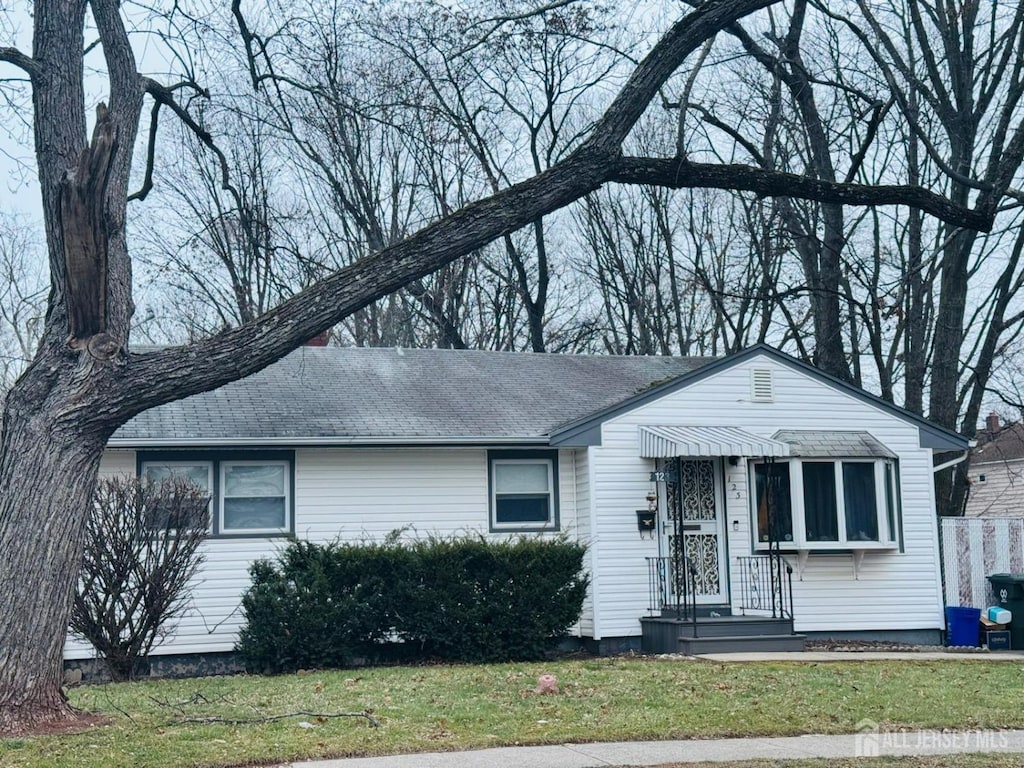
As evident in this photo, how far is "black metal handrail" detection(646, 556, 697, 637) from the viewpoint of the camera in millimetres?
16750

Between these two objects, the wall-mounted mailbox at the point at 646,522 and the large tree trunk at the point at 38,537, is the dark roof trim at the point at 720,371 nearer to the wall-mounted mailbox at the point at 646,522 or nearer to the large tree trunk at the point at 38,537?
the wall-mounted mailbox at the point at 646,522

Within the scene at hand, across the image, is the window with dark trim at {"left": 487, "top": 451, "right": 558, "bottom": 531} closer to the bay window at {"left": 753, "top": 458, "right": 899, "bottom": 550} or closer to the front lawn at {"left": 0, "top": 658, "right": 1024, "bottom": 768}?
the bay window at {"left": 753, "top": 458, "right": 899, "bottom": 550}

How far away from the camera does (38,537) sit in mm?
8961

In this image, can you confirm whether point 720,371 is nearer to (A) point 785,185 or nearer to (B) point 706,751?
(A) point 785,185

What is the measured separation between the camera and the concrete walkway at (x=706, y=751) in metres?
7.86

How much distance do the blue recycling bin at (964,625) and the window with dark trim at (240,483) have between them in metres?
10.0

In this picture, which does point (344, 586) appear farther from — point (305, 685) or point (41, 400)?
point (41, 400)

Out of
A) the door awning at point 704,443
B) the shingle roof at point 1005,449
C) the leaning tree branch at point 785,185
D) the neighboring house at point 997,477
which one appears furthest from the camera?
the neighboring house at point 997,477

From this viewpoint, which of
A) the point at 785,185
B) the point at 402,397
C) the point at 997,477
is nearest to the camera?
the point at 785,185

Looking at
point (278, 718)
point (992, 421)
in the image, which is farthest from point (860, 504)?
point (992, 421)

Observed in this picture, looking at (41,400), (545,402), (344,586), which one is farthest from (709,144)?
(41,400)

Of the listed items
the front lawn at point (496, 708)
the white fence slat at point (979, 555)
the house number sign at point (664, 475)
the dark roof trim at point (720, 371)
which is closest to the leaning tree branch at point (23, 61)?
the front lawn at point (496, 708)

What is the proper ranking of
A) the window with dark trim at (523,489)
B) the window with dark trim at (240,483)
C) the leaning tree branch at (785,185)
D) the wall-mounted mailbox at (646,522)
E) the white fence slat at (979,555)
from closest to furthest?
the leaning tree branch at (785,185) < the window with dark trim at (240,483) < the wall-mounted mailbox at (646,522) < the window with dark trim at (523,489) < the white fence slat at (979,555)

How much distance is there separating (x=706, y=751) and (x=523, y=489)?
359 inches
